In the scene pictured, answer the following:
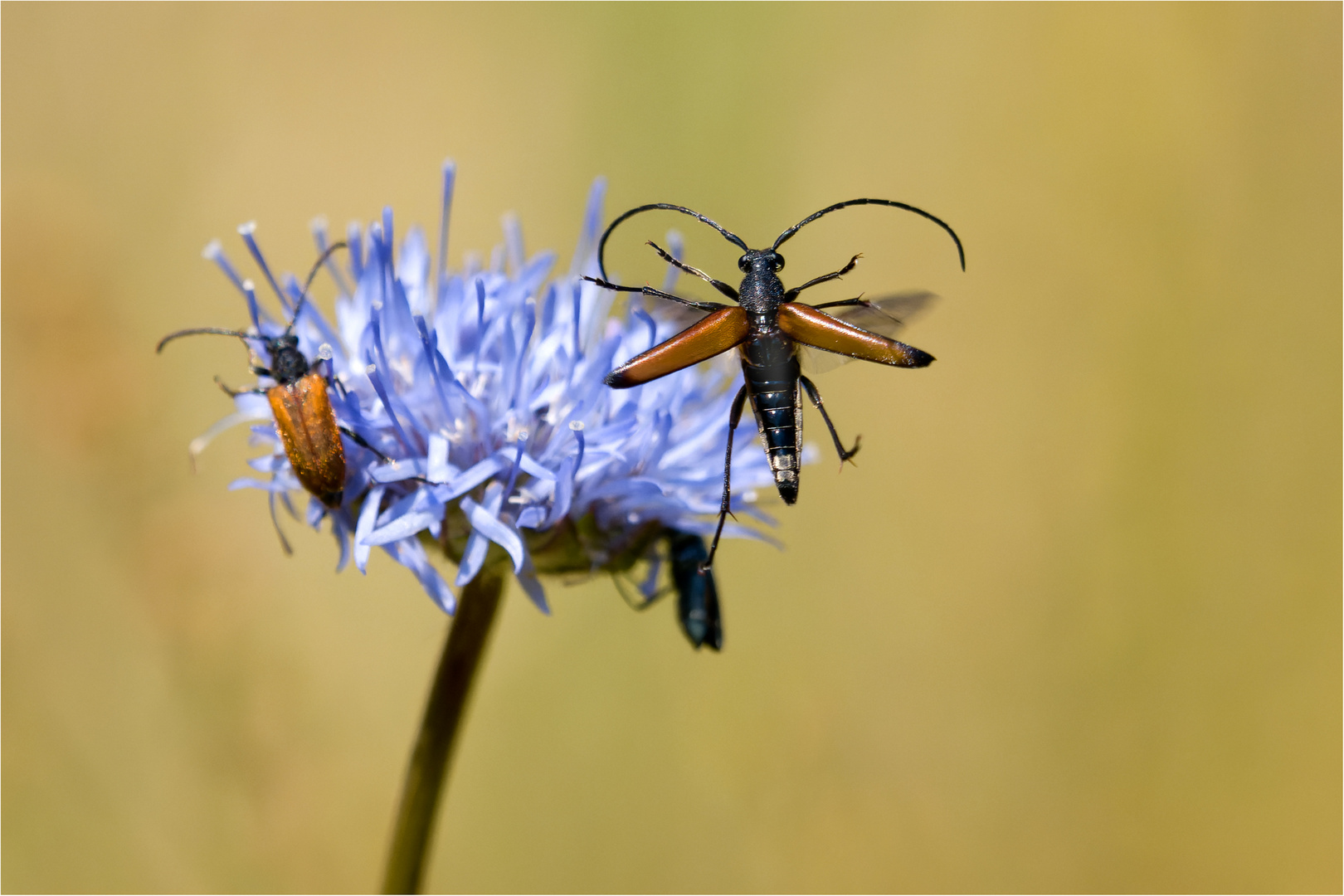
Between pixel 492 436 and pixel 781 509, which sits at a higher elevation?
pixel 492 436

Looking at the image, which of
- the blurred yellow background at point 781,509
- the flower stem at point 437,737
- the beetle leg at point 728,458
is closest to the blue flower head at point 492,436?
the flower stem at point 437,737

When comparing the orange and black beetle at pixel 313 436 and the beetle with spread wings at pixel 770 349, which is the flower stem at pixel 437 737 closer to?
the orange and black beetle at pixel 313 436

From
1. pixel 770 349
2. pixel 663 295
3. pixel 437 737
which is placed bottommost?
pixel 437 737

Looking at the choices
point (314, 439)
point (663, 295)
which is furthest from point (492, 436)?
point (663, 295)

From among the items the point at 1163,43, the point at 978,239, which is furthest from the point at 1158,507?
the point at 1163,43

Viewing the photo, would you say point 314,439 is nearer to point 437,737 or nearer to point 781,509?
point 437,737

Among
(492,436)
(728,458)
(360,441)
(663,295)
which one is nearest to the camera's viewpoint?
(728,458)

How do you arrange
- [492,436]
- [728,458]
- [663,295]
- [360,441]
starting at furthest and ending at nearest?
1. [492,436]
2. [360,441]
3. [663,295]
4. [728,458]
